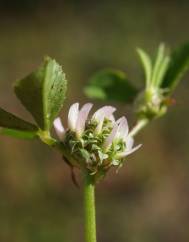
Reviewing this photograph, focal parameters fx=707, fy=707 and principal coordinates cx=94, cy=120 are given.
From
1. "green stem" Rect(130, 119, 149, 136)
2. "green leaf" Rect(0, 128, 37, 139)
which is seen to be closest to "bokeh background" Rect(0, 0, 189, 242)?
"green stem" Rect(130, 119, 149, 136)

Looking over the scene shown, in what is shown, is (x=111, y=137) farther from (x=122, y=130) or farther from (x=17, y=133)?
(x=17, y=133)

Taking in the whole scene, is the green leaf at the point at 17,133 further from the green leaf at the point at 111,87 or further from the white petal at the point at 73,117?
the green leaf at the point at 111,87

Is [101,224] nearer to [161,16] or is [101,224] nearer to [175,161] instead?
[175,161]

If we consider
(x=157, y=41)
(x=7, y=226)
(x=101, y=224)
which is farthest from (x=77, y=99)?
(x=7, y=226)

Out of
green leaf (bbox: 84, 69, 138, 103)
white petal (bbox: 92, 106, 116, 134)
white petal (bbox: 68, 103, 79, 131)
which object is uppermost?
green leaf (bbox: 84, 69, 138, 103)

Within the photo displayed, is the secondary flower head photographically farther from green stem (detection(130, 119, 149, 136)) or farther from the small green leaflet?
green stem (detection(130, 119, 149, 136))

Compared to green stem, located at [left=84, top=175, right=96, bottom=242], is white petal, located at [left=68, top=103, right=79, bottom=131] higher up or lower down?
higher up

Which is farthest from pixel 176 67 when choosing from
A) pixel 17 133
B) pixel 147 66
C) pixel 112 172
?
pixel 112 172
